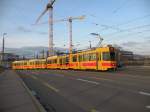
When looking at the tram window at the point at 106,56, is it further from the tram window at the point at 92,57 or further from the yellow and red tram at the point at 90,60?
the tram window at the point at 92,57

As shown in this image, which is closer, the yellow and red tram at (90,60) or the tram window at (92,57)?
the yellow and red tram at (90,60)

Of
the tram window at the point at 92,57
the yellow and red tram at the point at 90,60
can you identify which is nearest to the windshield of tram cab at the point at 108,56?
the yellow and red tram at the point at 90,60

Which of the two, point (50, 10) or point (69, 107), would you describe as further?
point (50, 10)

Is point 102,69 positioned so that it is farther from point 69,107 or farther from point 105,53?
point 69,107

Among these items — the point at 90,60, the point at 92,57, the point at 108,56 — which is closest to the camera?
the point at 108,56

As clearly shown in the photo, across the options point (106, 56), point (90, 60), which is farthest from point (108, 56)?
point (90, 60)

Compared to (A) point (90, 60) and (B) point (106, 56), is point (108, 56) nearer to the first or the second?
(B) point (106, 56)

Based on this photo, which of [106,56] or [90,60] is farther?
[90,60]

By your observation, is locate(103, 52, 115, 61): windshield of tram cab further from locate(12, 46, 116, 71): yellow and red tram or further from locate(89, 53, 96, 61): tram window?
locate(89, 53, 96, 61): tram window

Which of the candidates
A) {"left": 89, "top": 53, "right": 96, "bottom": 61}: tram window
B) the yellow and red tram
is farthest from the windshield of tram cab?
{"left": 89, "top": 53, "right": 96, "bottom": 61}: tram window

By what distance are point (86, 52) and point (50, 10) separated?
74.8 metres

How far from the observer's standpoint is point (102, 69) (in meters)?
39.6

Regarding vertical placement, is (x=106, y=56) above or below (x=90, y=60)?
above

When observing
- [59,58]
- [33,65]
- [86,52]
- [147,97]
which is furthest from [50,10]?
[147,97]
